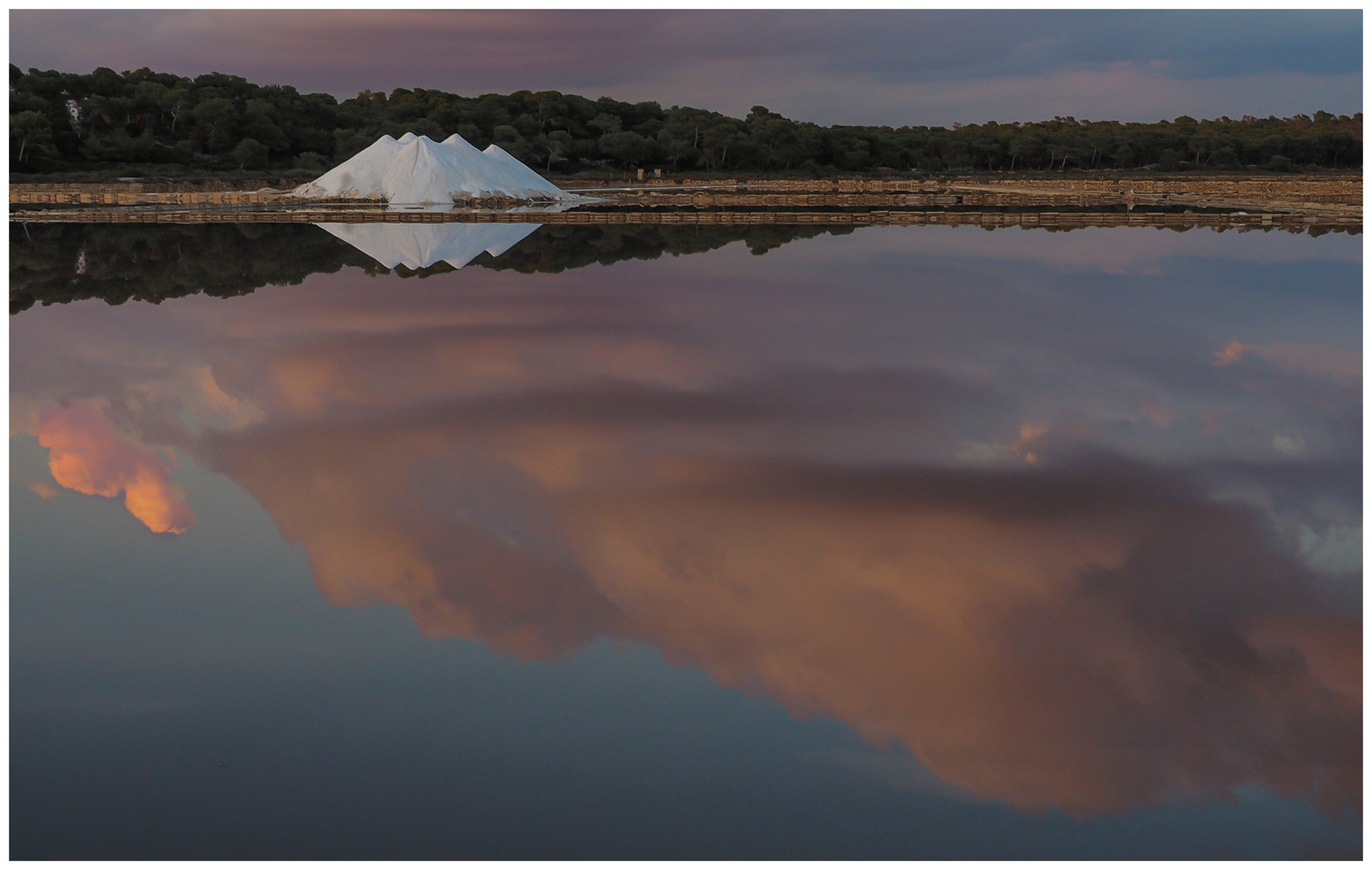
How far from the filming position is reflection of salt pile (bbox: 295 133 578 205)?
39844 mm

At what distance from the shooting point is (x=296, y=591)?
5.63m

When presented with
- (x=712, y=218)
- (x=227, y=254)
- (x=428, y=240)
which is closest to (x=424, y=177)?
(x=712, y=218)

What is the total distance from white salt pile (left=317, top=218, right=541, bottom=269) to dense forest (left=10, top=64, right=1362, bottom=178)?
33439 mm

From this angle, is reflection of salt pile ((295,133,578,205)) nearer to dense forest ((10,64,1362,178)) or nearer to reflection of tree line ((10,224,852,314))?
reflection of tree line ((10,224,852,314))

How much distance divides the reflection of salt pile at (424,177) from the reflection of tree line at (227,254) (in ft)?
31.5

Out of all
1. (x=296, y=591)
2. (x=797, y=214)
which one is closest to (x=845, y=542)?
(x=296, y=591)

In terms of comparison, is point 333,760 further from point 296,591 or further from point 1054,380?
point 1054,380

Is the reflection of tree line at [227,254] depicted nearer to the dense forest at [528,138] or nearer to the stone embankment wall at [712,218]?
the stone embankment wall at [712,218]

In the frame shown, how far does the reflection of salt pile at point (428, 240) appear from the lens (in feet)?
74.3

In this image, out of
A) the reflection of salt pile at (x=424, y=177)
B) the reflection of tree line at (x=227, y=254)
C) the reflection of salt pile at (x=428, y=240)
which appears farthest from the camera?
the reflection of salt pile at (x=424, y=177)

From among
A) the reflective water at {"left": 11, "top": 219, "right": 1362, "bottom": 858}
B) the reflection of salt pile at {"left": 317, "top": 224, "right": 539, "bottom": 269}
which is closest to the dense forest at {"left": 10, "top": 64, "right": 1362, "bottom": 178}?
the reflection of salt pile at {"left": 317, "top": 224, "right": 539, "bottom": 269}

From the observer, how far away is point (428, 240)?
2648 centimetres

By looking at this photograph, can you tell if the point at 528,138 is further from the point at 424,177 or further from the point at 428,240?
the point at 428,240

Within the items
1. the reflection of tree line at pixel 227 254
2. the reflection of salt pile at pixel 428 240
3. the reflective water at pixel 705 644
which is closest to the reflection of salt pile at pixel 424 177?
the reflection of salt pile at pixel 428 240
